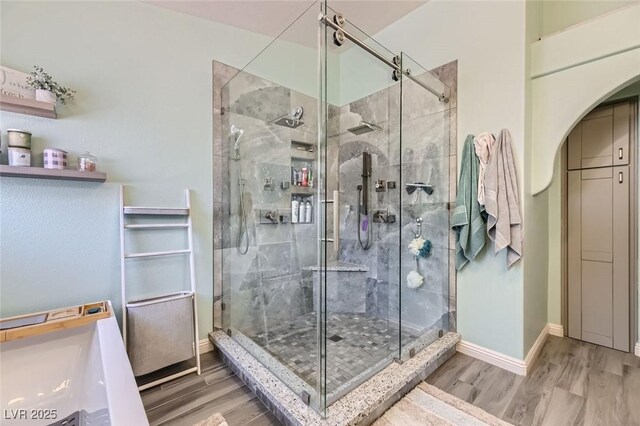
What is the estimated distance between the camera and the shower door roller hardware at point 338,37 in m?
1.76

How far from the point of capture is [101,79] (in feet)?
6.26

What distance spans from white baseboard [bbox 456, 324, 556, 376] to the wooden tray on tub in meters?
2.63

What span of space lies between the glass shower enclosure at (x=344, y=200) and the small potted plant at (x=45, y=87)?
3.47 feet

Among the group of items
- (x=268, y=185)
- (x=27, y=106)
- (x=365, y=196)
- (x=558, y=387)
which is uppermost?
(x=27, y=106)

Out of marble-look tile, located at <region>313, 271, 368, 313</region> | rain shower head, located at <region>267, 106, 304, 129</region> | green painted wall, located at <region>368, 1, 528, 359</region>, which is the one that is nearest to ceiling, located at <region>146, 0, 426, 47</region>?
green painted wall, located at <region>368, 1, 528, 359</region>

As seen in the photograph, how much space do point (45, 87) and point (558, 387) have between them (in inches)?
150

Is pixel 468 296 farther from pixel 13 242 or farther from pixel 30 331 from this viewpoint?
pixel 13 242

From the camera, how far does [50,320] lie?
1.56 m

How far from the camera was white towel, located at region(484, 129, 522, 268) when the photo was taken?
6.51 ft

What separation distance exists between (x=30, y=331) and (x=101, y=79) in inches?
63.5

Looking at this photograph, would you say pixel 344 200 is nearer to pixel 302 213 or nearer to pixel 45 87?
pixel 302 213

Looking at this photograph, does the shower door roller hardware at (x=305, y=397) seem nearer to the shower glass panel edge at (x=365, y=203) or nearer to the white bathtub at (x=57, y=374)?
the shower glass panel edge at (x=365, y=203)

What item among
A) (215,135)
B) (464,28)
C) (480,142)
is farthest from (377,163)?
(215,135)

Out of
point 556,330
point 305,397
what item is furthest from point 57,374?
point 556,330
